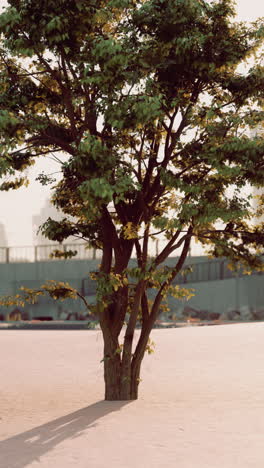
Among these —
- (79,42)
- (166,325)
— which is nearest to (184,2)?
(79,42)

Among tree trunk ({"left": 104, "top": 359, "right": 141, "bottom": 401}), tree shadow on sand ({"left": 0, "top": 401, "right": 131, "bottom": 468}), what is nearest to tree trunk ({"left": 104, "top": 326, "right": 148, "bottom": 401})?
tree trunk ({"left": 104, "top": 359, "right": 141, "bottom": 401})

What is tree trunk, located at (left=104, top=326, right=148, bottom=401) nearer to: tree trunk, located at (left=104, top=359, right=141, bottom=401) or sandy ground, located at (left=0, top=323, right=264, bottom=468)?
tree trunk, located at (left=104, top=359, right=141, bottom=401)

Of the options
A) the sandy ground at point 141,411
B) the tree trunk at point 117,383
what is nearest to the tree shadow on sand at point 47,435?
the sandy ground at point 141,411

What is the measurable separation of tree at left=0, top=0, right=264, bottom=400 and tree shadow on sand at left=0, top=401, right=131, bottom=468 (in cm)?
113

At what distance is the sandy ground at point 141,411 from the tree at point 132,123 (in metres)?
1.46

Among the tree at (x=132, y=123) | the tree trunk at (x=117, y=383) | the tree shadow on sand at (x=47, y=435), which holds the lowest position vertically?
the tree shadow on sand at (x=47, y=435)

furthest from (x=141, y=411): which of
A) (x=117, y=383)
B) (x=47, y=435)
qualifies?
(x=47, y=435)

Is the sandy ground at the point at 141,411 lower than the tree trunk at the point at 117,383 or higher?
lower

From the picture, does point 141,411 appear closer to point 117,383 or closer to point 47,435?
point 117,383

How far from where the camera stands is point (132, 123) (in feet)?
38.0

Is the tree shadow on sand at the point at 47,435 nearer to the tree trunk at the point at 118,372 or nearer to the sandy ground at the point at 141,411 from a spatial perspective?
the sandy ground at the point at 141,411

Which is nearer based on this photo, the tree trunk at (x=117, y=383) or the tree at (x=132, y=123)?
the tree at (x=132, y=123)

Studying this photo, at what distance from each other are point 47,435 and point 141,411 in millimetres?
2358

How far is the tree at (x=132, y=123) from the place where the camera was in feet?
37.7
